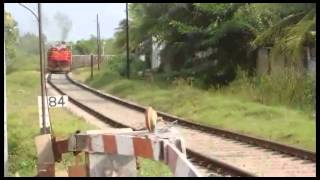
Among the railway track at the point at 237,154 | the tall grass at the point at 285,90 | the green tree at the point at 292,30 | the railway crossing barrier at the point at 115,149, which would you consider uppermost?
the green tree at the point at 292,30

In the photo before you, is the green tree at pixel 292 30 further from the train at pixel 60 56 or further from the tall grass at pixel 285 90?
the train at pixel 60 56

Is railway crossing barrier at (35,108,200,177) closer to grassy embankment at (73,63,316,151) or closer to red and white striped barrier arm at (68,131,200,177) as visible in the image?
red and white striped barrier arm at (68,131,200,177)

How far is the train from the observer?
2325cm

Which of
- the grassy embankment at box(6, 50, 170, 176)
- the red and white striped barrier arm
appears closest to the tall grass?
the grassy embankment at box(6, 50, 170, 176)

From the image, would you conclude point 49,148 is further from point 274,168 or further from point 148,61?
point 148,61

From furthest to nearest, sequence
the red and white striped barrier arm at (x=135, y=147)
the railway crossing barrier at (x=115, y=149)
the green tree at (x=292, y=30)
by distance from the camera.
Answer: the green tree at (x=292, y=30) < the railway crossing barrier at (x=115, y=149) < the red and white striped barrier arm at (x=135, y=147)

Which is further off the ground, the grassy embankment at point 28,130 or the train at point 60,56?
the train at point 60,56

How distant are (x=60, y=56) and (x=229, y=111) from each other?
30.0 ft

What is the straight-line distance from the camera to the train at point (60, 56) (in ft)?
76.3

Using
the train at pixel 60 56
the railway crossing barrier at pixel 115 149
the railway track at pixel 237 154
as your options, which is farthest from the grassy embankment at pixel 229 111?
the railway crossing barrier at pixel 115 149

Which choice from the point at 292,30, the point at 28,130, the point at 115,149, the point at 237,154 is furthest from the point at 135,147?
the point at 292,30

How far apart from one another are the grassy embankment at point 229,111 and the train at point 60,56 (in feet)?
10.1

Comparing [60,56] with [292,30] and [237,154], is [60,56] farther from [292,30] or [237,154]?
[237,154]

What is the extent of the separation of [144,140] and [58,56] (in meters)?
20.1
